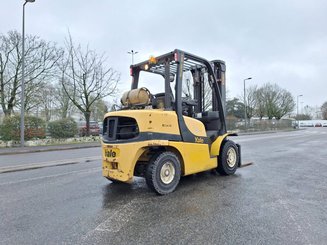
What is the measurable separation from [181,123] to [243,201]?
81.1 inches

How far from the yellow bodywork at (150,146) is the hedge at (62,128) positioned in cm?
1546

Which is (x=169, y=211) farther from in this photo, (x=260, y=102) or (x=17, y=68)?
(x=260, y=102)

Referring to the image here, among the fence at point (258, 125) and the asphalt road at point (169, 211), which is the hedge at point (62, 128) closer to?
the asphalt road at point (169, 211)

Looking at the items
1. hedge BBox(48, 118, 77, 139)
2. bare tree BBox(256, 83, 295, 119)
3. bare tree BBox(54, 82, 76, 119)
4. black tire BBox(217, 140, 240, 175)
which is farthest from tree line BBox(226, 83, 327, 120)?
black tire BBox(217, 140, 240, 175)

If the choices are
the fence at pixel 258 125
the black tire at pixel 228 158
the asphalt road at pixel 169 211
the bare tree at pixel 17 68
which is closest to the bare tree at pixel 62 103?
the bare tree at pixel 17 68

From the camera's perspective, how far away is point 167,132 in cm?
542

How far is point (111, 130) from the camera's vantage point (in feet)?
18.5

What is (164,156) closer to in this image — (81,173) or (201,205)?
(201,205)

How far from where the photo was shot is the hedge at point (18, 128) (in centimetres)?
1695

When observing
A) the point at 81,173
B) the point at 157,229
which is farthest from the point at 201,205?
the point at 81,173

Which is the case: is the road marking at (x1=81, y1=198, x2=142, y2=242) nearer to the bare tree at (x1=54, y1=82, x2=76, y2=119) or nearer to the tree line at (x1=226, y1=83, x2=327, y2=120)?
the bare tree at (x1=54, y1=82, x2=76, y2=119)

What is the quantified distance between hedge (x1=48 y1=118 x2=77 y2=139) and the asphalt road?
1313 centimetres

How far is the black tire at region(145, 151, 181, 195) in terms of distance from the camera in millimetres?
5152

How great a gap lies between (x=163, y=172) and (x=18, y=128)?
1557 centimetres
